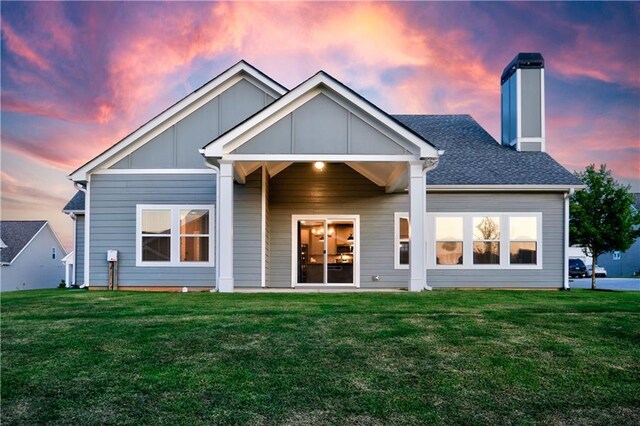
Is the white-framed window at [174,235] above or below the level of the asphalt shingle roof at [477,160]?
below

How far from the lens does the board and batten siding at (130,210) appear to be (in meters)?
13.2

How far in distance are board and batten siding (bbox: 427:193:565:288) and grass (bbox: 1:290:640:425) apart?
6.94 m

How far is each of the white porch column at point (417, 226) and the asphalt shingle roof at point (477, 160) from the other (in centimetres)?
275

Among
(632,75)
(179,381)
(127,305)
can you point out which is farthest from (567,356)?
(632,75)

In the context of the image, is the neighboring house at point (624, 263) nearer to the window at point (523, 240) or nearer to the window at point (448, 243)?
the window at point (523, 240)

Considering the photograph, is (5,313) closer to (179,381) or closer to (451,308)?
(179,381)

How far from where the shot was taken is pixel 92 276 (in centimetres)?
1320

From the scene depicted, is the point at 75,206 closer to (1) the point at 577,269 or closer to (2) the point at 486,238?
(2) the point at 486,238

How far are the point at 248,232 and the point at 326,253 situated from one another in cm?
255

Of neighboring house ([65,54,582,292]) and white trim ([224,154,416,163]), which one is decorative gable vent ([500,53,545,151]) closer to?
neighboring house ([65,54,582,292])

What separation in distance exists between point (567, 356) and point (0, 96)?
801 inches

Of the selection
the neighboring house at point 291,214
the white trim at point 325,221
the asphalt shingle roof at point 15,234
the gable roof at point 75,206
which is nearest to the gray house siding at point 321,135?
the neighboring house at point 291,214

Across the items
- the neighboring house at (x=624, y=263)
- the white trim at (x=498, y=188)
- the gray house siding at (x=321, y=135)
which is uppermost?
the gray house siding at (x=321, y=135)

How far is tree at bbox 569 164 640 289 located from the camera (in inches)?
785
